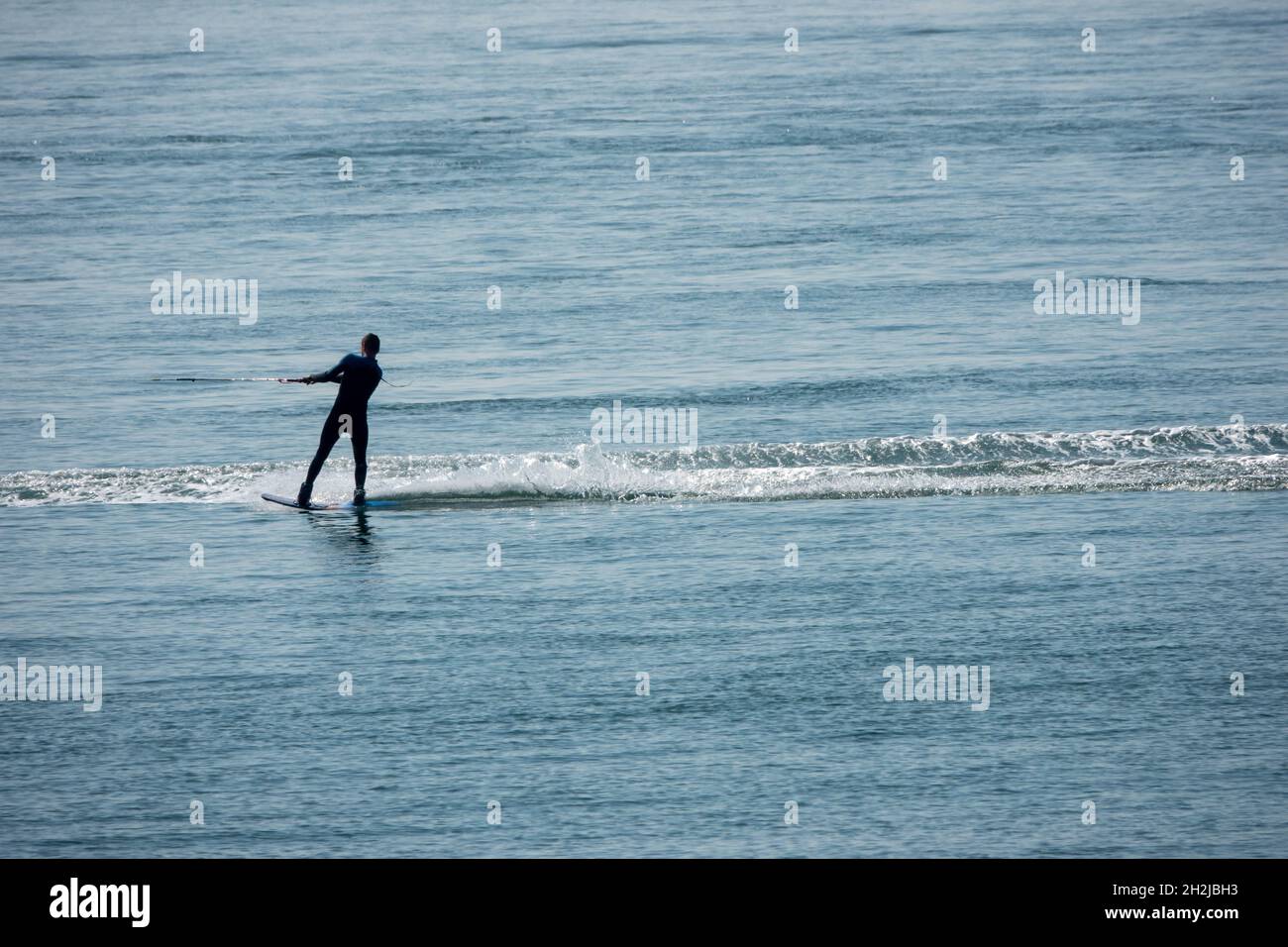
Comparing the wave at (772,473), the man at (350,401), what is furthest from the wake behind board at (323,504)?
the wave at (772,473)

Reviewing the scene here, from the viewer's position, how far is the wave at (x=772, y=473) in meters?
21.7

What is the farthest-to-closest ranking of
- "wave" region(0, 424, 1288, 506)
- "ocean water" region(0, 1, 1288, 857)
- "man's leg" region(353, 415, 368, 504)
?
"wave" region(0, 424, 1288, 506) → "man's leg" region(353, 415, 368, 504) → "ocean water" region(0, 1, 1288, 857)

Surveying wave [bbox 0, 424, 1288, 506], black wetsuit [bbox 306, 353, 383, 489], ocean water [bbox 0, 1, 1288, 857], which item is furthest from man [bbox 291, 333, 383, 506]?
wave [bbox 0, 424, 1288, 506]

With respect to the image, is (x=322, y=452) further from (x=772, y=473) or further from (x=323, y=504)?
(x=772, y=473)

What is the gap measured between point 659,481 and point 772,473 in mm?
1375

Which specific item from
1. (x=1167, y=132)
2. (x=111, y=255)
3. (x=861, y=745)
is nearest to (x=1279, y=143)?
(x=1167, y=132)

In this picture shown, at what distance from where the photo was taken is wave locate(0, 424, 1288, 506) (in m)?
21.7

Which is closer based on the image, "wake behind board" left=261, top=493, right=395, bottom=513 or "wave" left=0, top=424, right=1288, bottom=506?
"wake behind board" left=261, top=493, right=395, bottom=513

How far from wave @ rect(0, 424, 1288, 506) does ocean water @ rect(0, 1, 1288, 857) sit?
0.08m

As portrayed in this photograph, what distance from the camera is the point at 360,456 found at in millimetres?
21500

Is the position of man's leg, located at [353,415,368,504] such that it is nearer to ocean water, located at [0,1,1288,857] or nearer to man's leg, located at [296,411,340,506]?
man's leg, located at [296,411,340,506]

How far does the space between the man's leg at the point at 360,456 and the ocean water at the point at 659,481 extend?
1.52 ft

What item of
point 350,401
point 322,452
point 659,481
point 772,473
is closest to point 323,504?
point 322,452

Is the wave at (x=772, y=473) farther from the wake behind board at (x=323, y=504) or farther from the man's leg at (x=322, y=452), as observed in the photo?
the man's leg at (x=322, y=452)
